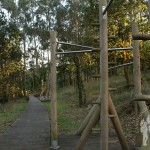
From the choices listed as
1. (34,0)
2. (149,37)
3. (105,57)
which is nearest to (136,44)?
(105,57)

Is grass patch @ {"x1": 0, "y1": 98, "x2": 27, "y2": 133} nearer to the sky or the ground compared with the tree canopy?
nearer to the ground

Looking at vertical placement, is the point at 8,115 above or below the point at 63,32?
below

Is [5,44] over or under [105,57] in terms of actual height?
over

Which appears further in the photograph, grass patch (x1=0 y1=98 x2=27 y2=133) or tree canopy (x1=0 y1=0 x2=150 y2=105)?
tree canopy (x1=0 y1=0 x2=150 y2=105)

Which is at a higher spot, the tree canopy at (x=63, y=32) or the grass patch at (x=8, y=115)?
the tree canopy at (x=63, y=32)

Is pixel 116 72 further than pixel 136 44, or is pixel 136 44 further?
pixel 116 72

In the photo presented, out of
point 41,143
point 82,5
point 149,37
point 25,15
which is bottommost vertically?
point 41,143

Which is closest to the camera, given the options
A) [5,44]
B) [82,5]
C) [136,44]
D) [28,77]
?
[136,44]

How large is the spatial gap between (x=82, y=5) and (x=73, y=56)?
16.9ft

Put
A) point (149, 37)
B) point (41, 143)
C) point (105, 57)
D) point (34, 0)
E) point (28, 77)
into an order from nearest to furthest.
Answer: point (149, 37) → point (105, 57) → point (41, 143) → point (34, 0) → point (28, 77)

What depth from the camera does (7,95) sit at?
30969mm

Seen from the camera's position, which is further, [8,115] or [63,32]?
[63,32]

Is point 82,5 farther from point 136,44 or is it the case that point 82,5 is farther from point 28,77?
point 28,77

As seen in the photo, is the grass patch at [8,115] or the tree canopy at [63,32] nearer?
the grass patch at [8,115]
